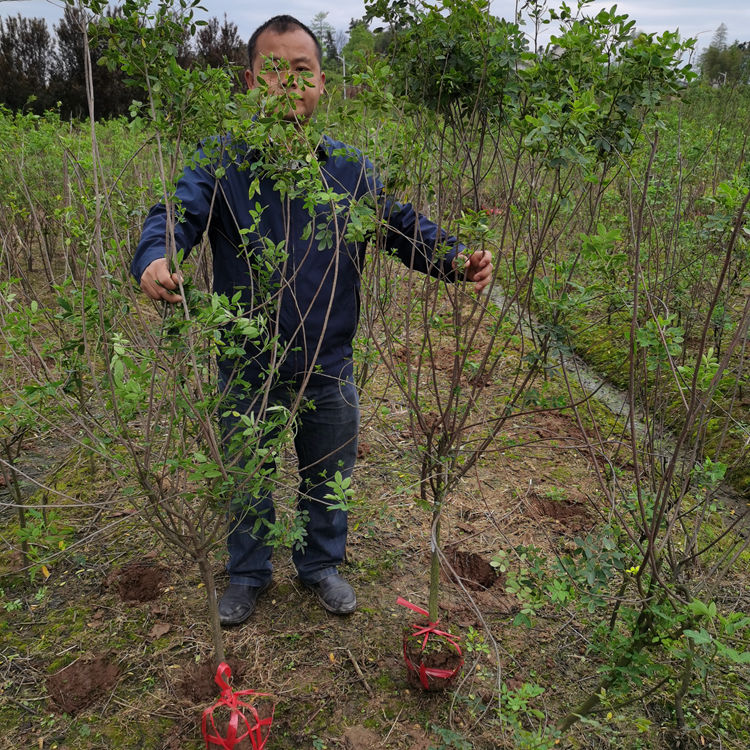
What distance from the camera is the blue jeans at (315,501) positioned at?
2.27 m

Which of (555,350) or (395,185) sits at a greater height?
(395,185)

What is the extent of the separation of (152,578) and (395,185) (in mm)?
1975

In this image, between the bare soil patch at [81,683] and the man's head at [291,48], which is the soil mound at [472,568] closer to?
the bare soil patch at [81,683]

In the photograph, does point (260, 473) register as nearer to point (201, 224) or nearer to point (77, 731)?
point (201, 224)

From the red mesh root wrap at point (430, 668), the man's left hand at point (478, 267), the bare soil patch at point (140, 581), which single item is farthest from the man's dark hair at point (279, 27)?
the bare soil patch at point (140, 581)

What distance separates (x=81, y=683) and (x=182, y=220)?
1661 mm

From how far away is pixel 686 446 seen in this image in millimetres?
3439

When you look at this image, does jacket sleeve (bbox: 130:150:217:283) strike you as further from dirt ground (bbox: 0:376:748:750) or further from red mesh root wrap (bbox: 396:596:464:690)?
red mesh root wrap (bbox: 396:596:464:690)

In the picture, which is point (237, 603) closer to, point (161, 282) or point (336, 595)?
point (336, 595)

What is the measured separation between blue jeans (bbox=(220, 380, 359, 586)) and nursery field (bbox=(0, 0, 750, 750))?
0.09m

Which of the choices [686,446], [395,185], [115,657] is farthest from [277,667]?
[686,446]

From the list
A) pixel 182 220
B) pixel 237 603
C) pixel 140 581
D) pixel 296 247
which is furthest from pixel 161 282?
pixel 140 581

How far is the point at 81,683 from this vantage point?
2107 millimetres

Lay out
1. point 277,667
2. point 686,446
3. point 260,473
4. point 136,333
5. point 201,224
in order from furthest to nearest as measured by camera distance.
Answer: point 686,446, point 277,667, point 201,224, point 260,473, point 136,333
